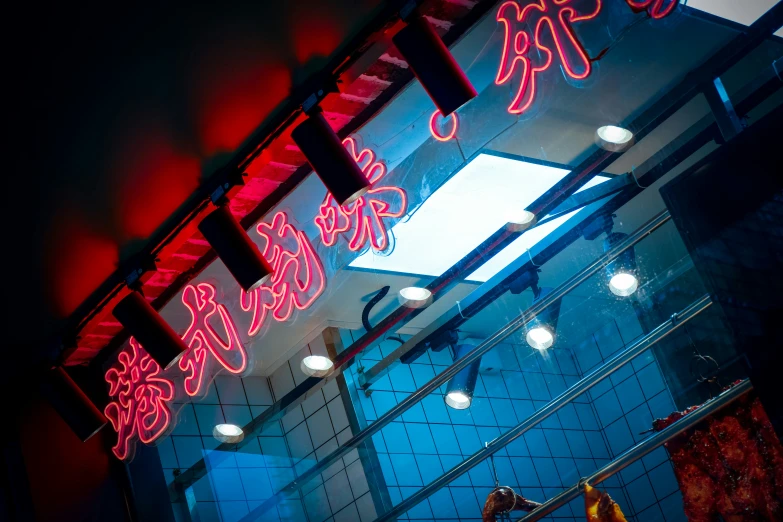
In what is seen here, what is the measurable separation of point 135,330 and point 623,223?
7.56ft

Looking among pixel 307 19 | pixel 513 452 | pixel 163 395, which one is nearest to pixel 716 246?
pixel 307 19

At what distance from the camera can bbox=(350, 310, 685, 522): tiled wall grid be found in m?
3.41

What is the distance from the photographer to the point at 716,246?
2.48 metres

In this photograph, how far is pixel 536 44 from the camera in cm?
296

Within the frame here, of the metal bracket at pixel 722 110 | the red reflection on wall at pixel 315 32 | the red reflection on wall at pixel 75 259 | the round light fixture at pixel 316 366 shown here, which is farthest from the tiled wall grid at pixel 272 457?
the metal bracket at pixel 722 110

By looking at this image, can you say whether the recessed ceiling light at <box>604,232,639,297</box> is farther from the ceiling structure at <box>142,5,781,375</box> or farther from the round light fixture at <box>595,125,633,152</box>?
the round light fixture at <box>595,125,633,152</box>

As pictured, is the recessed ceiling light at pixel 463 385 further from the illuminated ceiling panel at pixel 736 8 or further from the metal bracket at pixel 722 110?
the illuminated ceiling panel at pixel 736 8

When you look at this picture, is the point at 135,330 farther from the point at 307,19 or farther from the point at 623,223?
the point at 623,223

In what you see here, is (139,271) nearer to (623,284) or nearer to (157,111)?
(157,111)

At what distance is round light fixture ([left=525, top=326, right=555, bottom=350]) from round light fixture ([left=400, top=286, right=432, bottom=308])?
0.58 metres

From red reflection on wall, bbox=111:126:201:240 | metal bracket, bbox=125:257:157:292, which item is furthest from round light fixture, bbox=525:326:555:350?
metal bracket, bbox=125:257:157:292

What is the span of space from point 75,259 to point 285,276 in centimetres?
102

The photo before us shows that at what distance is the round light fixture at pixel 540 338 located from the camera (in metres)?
3.49

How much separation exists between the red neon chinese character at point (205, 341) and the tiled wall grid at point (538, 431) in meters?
0.87
